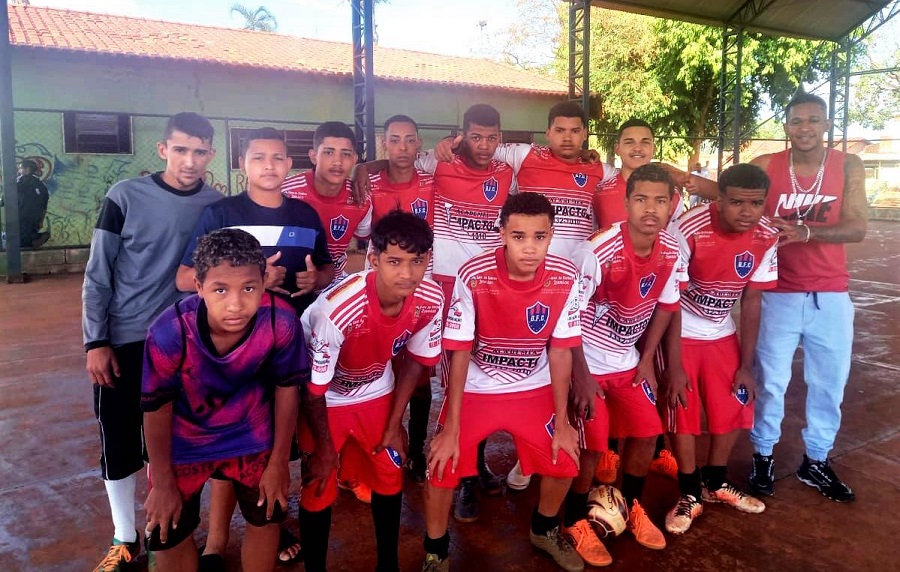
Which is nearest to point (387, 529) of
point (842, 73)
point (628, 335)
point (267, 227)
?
point (267, 227)

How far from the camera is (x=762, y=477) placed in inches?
136

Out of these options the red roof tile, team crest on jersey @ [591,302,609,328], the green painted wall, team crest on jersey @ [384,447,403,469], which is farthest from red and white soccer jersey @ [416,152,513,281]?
the red roof tile

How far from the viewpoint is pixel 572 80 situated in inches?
486

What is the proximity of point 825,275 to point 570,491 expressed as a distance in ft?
6.17

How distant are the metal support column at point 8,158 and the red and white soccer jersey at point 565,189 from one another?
9.66 meters

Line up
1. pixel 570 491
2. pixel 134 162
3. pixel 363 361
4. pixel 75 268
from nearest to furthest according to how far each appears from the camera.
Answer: pixel 363 361 < pixel 570 491 < pixel 75 268 < pixel 134 162

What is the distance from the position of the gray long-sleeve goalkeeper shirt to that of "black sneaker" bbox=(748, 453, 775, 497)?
123 inches

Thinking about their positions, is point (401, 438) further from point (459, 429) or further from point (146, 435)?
point (146, 435)

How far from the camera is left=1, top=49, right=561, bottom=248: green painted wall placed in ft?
38.1

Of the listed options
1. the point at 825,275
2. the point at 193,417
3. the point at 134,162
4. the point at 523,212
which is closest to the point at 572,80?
the point at 134,162

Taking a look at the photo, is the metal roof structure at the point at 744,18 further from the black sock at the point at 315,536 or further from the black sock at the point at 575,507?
the black sock at the point at 315,536

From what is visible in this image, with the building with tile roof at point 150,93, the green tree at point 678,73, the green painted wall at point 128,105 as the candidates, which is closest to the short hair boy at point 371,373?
the building with tile roof at point 150,93

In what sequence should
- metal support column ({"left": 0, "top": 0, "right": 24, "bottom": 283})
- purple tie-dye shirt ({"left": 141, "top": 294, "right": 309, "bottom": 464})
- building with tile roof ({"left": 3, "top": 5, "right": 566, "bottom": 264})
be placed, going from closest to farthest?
purple tie-dye shirt ({"left": 141, "top": 294, "right": 309, "bottom": 464})
metal support column ({"left": 0, "top": 0, "right": 24, "bottom": 283})
building with tile roof ({"left": 3, "top": 5, "right": 566, "bottom": 264})

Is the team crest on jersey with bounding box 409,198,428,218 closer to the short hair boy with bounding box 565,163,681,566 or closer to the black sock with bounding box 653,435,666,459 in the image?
the short hair boy with bounding box 565,163,681,566
